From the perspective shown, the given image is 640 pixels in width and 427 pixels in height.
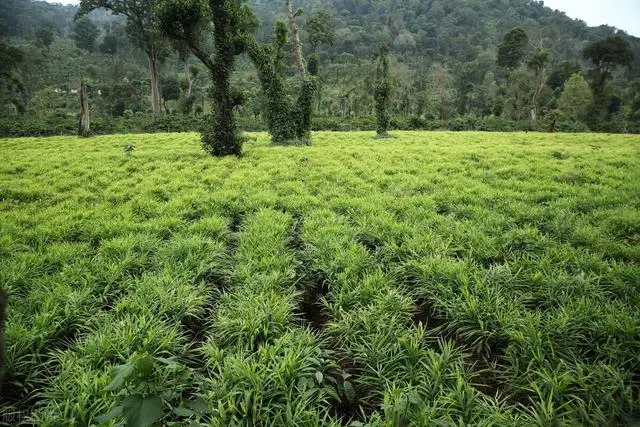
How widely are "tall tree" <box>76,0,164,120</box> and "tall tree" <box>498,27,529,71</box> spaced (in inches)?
2099

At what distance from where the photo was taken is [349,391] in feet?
9.14

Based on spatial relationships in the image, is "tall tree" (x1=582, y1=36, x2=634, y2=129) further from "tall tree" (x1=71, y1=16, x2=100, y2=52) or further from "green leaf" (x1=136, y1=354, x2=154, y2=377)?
"tall tree" (x1=71, y1=16, x2=100, y2=52)

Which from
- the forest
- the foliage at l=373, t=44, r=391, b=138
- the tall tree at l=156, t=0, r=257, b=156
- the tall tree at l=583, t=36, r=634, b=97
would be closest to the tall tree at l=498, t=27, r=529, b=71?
the tall tree at l=583, t=36, r=634, b=97

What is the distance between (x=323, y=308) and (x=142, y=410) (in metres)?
2.54

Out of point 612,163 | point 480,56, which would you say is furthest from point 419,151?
point 480,56

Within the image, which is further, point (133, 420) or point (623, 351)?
point (623, 351)

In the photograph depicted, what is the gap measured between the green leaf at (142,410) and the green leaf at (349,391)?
1.55 metres

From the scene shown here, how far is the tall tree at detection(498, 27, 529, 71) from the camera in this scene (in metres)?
54.7

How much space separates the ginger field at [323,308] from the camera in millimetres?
2566

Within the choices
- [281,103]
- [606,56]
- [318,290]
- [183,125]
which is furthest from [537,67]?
[318,290]

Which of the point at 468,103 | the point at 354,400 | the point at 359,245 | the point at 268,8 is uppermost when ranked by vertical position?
the point at 268,8

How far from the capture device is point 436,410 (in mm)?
2514

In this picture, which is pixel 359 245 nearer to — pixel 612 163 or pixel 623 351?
pixel 623 351

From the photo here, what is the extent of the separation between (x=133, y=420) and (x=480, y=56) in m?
106
